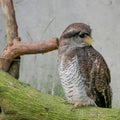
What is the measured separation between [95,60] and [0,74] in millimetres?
537

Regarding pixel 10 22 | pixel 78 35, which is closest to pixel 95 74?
pixel 78 35

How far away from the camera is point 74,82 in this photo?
120 inches

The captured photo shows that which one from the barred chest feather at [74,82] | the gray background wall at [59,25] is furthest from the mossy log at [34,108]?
the gray background wall at [59,25]

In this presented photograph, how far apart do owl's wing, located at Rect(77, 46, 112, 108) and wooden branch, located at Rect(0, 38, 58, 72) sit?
31 centimetres

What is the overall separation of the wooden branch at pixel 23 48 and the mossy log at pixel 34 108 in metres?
0.44

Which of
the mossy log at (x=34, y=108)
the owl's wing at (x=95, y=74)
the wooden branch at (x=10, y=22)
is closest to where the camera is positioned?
the mossy log at (x=34, y=108)

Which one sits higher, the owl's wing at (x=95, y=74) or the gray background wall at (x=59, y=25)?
the gray background wall at (x=59, y=25)

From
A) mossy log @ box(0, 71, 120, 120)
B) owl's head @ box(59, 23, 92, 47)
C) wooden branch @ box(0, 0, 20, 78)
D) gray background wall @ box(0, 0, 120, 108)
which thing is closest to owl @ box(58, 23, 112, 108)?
owl's head @ box(59, 23, 92, 47)

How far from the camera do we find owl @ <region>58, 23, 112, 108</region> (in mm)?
3035

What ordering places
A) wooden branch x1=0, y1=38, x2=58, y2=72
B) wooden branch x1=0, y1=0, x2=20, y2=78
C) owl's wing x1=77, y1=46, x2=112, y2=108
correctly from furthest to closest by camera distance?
wooden branch x1=0, y1=0, x2=20, y2=78 → wooden branch x1=0, y1=38, x2=58, y2=72 → owl's wing x1=77, y1=46, x2=112, y2=108

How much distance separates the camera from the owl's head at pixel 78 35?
3084mm

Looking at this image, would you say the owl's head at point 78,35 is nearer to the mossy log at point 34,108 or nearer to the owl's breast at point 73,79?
the owl's breast at point 73,79

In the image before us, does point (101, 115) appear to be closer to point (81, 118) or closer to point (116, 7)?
point (81, 118)

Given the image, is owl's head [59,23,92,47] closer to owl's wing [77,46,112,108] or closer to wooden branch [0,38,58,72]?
owl's wing [77,46,112,108]
